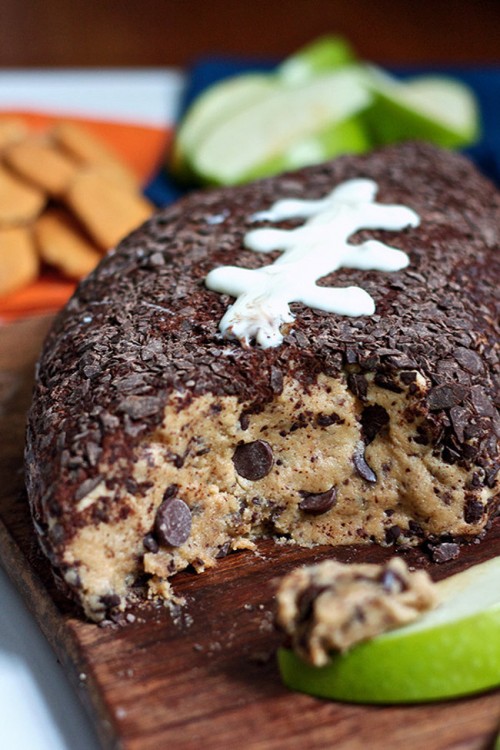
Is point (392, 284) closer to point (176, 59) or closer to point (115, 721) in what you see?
point (115, 721)

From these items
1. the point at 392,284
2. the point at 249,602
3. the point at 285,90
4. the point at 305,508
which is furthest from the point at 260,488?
the point at 285,90

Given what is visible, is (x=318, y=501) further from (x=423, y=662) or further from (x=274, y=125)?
(x=274, y=125)

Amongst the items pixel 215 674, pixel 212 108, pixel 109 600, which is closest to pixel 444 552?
pixel 215 674

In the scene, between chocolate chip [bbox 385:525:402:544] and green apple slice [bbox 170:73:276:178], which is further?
green apple slice [bbox 170:73:276:178]

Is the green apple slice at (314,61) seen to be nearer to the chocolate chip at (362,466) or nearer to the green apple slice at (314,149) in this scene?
the green apple slice at (314,149)

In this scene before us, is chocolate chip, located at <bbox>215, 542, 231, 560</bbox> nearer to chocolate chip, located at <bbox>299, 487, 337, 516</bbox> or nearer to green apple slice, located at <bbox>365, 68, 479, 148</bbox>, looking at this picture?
chocolate chip, located at <bbox>299, 487, 337, 516</bbox>

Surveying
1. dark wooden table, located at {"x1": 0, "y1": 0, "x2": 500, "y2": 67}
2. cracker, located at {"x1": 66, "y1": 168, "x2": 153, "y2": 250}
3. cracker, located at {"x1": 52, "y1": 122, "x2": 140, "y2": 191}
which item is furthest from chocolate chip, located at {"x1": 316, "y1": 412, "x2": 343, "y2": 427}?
dark wooden table, located at {"x1": 0, "y1": 0, "x2": 500, "y2": 67}

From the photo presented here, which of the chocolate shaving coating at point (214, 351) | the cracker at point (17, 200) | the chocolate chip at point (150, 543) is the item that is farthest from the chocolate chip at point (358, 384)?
the cracker at point (17, 200)
